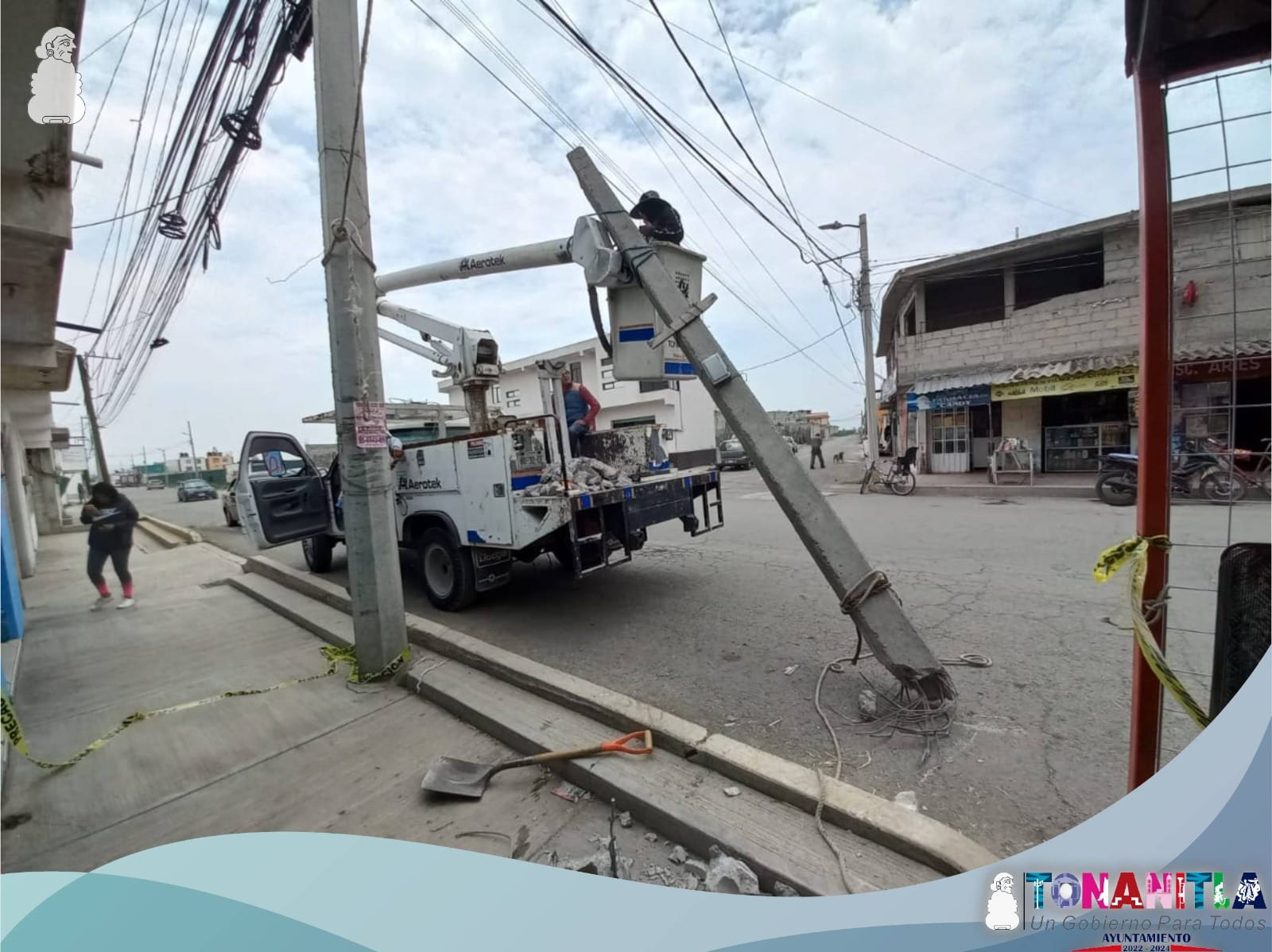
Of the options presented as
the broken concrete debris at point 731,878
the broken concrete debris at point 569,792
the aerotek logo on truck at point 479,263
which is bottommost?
the broken concrete debris at point 569,792

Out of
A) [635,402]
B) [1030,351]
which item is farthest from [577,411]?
[635,402]

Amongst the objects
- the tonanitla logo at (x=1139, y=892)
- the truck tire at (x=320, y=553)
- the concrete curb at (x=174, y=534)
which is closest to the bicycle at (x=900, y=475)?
the truck tire at (x=320, y=553)

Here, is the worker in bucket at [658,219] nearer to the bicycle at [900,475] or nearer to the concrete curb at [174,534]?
the bicycle at [900,475]

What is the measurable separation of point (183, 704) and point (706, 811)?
3900mm

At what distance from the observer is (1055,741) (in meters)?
2.79

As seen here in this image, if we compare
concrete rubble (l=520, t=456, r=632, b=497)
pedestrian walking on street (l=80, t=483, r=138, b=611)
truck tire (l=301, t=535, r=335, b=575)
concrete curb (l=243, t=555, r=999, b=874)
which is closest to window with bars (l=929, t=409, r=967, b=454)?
concrete rubble (l=520, t=456, r=632, b=497)

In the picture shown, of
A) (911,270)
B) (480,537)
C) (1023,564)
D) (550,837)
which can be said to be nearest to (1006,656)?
(1023,564)

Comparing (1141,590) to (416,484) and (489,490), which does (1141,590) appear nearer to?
(489,490)

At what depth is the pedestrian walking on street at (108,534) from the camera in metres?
6.75

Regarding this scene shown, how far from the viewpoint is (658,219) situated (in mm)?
4449

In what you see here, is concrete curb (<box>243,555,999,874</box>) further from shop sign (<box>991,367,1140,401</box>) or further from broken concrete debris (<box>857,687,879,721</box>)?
shop sign (<box>991,367,1140,401</box>)

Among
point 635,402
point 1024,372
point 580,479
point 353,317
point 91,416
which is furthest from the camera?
point 635,402

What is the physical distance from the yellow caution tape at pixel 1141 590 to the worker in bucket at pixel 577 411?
15.5 feet

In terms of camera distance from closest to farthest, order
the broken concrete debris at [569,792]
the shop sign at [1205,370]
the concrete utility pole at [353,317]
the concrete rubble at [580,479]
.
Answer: the broken concrete debris at [569,792]
the concrete utility pole at [353,317]
the concrete rubble at [580,479]
the shop sign at [1205,370]
